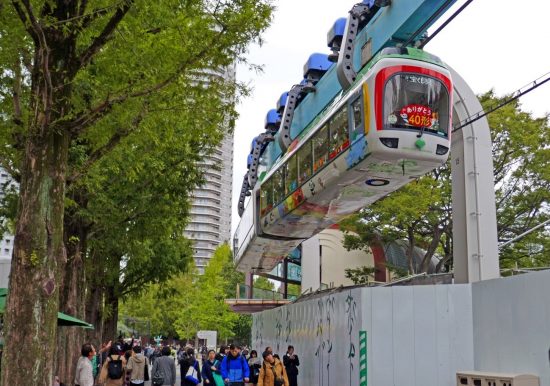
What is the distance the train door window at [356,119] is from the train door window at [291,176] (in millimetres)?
3930

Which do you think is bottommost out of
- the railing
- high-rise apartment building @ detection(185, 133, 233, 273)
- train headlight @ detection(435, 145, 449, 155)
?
the railing

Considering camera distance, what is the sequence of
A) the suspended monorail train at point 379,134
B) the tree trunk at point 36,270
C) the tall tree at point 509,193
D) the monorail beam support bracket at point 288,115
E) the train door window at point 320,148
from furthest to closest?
1. the tall tree at point 509,193
2. the monorail beam support bracket at point 288,115
3. the train door window at point 320,148
4. the suspended monorail train at point 379,134
5. the tree trunk at point 36,270

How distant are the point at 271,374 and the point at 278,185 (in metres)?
6.73

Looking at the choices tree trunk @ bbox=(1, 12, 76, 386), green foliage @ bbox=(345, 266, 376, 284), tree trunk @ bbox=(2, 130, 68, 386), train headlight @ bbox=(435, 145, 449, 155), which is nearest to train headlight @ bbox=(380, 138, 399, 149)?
train headlight @ bbox=(435, 145, 449, 155)

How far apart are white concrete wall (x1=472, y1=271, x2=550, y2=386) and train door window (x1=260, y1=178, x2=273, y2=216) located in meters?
7.92

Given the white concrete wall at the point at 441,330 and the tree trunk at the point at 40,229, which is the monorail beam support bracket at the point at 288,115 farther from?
the tree trunk at the point at 40,229

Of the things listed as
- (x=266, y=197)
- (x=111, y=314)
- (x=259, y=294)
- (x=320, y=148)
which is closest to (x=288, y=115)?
(x=266, y=197)

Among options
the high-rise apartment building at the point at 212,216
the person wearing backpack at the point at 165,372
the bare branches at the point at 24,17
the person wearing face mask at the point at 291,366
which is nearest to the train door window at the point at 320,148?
the person wearing face mask at the point at 291,366

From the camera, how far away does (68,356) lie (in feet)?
56.2

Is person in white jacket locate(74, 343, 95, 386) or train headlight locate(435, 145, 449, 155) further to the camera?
train headlight locate(435, 145, 449, 155)

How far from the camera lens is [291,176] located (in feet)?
55.7

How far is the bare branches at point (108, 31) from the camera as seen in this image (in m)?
8.13

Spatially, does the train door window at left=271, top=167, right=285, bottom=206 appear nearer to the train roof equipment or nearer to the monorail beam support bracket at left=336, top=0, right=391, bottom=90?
the train roof equipment

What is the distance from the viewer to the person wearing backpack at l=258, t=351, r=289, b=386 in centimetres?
1291
